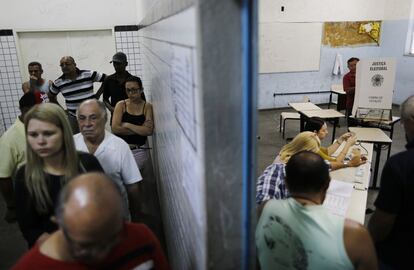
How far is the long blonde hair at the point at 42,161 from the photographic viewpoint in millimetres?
1489

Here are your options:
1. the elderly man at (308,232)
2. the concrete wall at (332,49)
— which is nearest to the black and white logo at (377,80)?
the elderly man at (308,232)

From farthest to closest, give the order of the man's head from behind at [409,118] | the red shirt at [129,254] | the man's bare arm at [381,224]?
1. the man's head from behind at [409,118]
2. the man's bare arm at [381,224]
3. the red shirt at [129,254]

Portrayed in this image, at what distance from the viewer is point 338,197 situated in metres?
2.47

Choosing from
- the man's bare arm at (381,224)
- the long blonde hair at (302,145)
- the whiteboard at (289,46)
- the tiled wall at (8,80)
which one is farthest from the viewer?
the whiteboard at (289,46)

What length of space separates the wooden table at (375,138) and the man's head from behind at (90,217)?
3.55 meters

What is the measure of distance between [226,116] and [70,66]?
11.6 ft

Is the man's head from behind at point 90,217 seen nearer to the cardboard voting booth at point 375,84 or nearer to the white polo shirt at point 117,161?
the white polo shirt at point 117,161

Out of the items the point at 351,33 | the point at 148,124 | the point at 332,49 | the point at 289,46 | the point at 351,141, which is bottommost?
the point at 351,141

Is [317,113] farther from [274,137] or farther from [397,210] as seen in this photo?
[397,210]

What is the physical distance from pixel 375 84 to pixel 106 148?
10.8 feet

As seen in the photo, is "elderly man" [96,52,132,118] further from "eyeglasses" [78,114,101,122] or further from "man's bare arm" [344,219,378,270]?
"man's bare arm" [344,219,378,270]

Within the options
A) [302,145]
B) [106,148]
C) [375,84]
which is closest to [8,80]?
[106,148]

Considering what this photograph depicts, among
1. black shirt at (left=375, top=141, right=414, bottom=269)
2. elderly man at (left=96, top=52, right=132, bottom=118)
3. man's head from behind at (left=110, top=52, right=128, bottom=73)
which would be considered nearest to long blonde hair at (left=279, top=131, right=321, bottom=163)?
black shirt at (left=375, top=141, right=414, bottom=269)

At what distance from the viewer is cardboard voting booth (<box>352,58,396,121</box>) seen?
3844 millimetres
